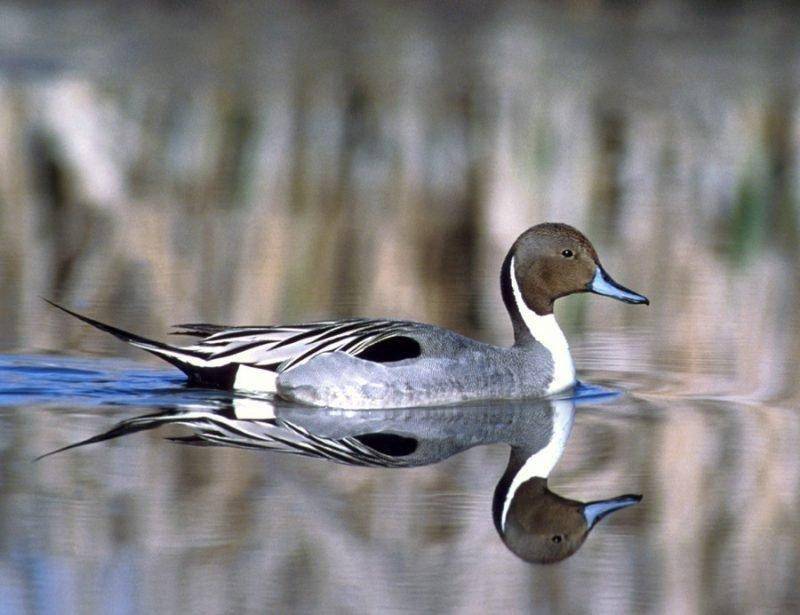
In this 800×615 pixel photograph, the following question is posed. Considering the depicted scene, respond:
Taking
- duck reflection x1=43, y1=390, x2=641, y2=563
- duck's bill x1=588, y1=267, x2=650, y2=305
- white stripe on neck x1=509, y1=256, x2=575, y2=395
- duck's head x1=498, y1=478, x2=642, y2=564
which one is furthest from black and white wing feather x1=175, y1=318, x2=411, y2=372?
duck's head x1=498, y1=478, x2=642, y2=564

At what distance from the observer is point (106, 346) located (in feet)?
27.5

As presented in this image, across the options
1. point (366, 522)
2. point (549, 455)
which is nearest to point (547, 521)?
point (366, 522)

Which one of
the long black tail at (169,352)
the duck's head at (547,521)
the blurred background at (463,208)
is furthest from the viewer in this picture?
the long black tail at (169,352)

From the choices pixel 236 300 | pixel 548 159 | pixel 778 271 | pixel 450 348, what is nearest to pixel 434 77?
pixel 548 159

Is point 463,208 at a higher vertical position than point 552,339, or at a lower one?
higher

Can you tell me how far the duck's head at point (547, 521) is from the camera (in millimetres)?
5434

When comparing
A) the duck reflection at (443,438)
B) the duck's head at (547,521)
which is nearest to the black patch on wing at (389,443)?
the duck reflection at (443,438)

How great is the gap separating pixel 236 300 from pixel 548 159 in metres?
5.20

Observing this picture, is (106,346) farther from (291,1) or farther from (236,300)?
(291,1)

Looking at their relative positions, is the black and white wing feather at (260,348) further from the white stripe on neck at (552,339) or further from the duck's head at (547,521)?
the duck's head at (547,521)

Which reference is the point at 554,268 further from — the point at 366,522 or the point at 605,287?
the point at 366,522

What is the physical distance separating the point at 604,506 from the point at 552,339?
2300mm

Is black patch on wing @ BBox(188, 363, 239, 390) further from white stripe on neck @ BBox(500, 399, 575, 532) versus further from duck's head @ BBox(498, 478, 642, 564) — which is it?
duck's head @ BBox(498, 478, 642, 564)

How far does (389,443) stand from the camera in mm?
6859
